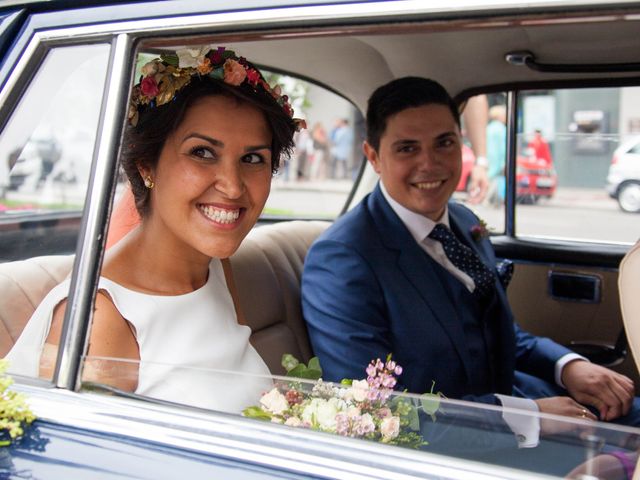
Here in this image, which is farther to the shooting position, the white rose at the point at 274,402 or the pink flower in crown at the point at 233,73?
the pink flower in crown at the point at 233,73

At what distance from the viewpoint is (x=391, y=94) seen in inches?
119

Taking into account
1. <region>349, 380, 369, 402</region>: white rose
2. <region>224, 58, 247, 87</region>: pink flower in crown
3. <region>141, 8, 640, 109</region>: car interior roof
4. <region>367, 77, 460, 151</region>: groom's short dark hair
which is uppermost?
<region>141, 8, 640, 109</region>: car interior roof

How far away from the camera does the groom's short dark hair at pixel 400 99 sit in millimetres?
2979

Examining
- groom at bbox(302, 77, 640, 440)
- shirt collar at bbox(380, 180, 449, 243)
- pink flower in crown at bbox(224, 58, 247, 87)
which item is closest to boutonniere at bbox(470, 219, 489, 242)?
groom at bbox(302, 77, 640, 440)

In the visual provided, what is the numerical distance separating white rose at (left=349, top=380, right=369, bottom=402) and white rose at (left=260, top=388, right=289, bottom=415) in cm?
14

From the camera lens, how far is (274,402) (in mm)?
1556

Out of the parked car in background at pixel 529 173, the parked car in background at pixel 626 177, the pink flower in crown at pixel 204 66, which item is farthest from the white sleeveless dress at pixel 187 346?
the parked car in background at pixel 626 177

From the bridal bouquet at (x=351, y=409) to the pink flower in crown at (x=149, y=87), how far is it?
86 cm

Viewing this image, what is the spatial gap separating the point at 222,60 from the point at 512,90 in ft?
6.50

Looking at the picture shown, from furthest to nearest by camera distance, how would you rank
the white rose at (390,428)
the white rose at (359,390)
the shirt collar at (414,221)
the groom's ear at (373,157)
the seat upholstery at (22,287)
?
1. the groom's ear at (373,157)
2. the shirt collar at (414,221)
3. the seat upholstery at (22,287)
4. the white rose at (359,390)
5. the white rose at (390,428)

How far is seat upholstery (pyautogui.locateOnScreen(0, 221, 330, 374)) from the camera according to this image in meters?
1.99

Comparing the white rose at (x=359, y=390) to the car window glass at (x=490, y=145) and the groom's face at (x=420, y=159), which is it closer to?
the groom's face at (x=420, y=159)

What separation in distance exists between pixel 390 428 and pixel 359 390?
16 cm

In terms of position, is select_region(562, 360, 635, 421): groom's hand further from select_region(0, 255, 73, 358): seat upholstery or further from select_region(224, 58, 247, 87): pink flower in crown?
select_region(0, 255, 73, 358): seat upholstery
